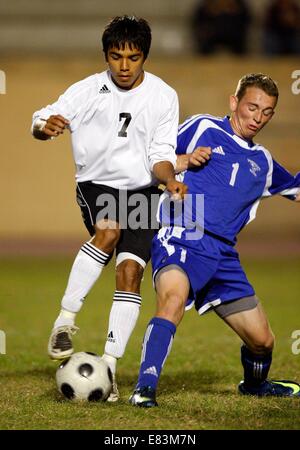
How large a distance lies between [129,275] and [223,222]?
72 cm

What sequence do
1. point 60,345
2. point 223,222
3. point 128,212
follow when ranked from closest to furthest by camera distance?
point 60,345, point 223,222, point 128,212

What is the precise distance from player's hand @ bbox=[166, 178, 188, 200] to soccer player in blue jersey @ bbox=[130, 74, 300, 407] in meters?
0.33

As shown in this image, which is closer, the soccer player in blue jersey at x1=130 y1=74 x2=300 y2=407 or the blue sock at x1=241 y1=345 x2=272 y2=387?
the soccer player in blue jersey at x1=130 y1=74 x2=300 y2=407

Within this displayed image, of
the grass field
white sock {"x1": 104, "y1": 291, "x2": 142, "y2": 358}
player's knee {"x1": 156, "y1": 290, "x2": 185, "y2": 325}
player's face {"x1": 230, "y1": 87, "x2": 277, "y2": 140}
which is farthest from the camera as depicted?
white sock {"x1": 104, "y1": 291, "x2": 142, "y2": 358}

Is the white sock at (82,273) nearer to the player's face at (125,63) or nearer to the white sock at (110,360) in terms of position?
the white sock at (110,360)

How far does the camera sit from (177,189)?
5.72 meters

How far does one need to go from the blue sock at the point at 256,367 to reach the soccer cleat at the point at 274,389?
0.05m

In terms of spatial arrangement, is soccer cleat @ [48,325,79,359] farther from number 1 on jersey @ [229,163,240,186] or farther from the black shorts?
number 1 on jersey @ [229,163,240,186]

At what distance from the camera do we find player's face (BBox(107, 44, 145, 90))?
607cm

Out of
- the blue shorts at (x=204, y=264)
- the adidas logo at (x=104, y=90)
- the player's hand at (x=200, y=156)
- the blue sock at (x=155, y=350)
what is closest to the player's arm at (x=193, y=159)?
the player's hand at (x=200, y=156)

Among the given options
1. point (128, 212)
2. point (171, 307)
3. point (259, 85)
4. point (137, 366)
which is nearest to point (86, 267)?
point (128, 212)

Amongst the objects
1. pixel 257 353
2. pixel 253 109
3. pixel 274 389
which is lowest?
pixel 274 389

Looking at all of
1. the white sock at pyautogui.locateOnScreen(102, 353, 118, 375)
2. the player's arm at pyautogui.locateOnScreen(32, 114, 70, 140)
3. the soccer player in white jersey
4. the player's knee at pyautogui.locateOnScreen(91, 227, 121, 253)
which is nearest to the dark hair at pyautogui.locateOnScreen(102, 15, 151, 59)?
the soccer player in white jersey

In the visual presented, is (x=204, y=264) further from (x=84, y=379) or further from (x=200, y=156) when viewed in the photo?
(x=84, y=379)
